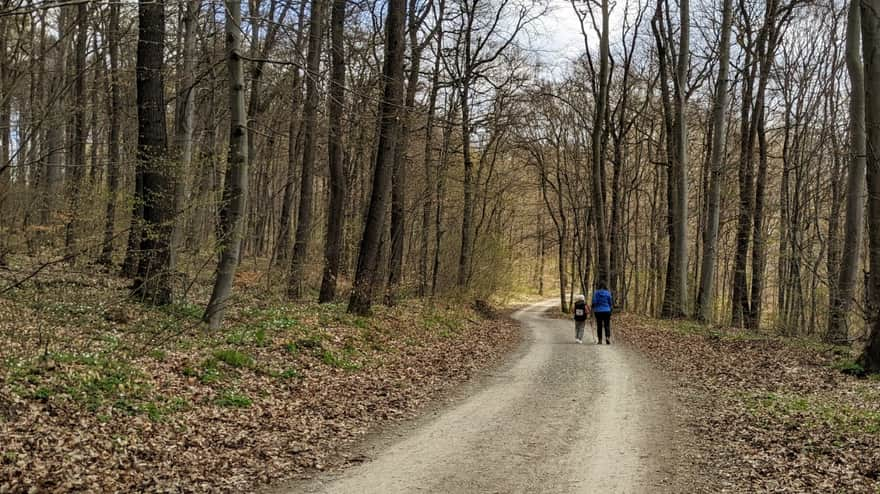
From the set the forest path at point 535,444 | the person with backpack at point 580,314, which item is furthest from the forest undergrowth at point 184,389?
the person with backpack at point 580,314

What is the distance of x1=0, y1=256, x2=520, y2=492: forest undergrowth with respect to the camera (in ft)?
19.5

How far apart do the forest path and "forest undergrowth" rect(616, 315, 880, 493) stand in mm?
599

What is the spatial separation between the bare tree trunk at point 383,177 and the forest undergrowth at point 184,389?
42.4 inches

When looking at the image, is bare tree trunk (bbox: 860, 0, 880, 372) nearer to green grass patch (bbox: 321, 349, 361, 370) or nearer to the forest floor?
the forest floor

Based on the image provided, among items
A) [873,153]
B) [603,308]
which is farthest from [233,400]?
[873,153]

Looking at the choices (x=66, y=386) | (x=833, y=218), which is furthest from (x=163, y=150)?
(x=833, y=218)

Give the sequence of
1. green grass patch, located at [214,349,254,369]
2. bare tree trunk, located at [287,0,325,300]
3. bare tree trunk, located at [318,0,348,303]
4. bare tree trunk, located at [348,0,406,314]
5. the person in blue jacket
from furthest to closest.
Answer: the person in blue jacket → bare tree trunk, located at [287,0,325,300] → bare tree trunk, located at [318,0,348,303] → bare tree trunk, located at [348,0,406,314] → green grass patch, located at [214,349,254,369]

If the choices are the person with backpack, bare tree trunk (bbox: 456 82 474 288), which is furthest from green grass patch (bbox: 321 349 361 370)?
bare tree trunk (bbox: 456 82 474 288)

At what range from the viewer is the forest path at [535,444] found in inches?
238

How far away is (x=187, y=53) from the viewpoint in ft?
44.8

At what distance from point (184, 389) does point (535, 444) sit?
4.57 metres

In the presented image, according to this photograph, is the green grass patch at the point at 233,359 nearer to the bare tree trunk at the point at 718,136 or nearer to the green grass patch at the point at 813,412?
the green grass patch at the point at 813,412

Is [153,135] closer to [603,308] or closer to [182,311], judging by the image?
[182,311]

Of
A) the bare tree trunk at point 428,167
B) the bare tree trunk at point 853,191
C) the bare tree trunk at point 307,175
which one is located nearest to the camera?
the bare tree trunk at point 853,191
